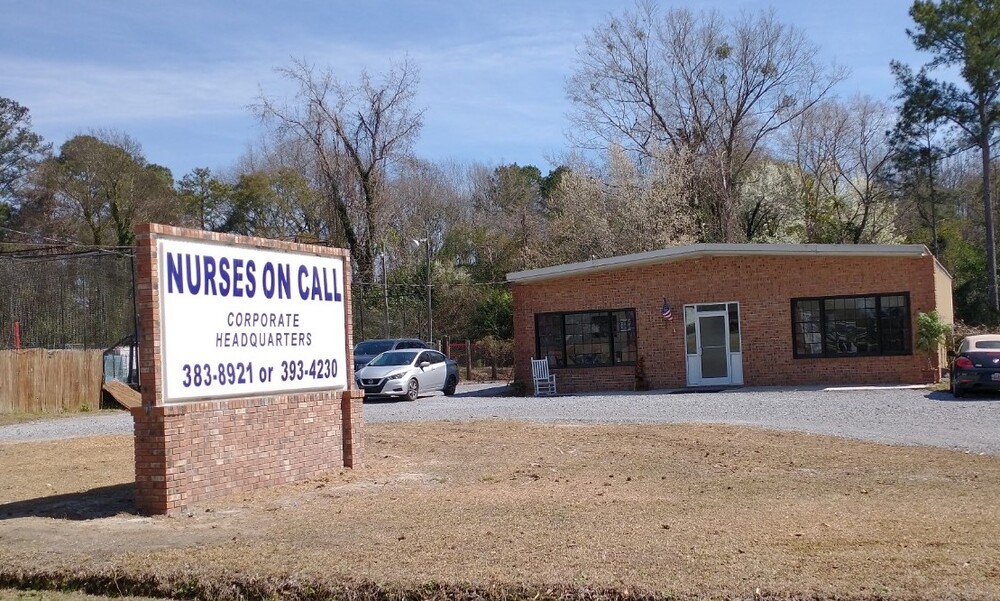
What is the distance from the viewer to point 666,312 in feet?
86.7

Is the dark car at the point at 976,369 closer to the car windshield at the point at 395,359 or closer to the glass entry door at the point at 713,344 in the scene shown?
the glass entry door at the point at 713,344

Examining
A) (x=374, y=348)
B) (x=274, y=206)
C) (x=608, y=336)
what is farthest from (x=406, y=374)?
(x=274, y=206)

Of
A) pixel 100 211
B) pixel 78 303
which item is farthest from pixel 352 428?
pixel 100 211

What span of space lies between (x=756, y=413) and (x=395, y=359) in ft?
37.0

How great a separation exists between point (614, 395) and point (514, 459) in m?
12.5

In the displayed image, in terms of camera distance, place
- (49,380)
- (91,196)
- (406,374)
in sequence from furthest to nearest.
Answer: (91,196) → (49,380) → (406,374)

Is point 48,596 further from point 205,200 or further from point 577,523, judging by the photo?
point 205,200

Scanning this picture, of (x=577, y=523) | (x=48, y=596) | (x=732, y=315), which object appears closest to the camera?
(x=48, y=596)

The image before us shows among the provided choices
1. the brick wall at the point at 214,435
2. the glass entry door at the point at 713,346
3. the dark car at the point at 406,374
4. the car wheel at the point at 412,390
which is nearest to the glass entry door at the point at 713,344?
the glass entry door at the point at 713,346

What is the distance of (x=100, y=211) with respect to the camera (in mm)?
47344

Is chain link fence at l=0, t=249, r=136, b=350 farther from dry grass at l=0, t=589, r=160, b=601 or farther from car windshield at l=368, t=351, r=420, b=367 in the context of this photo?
→ dry grass at l=0, t=589, r=160, b=601

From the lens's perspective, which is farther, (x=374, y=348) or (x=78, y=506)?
(x=374, y=348)

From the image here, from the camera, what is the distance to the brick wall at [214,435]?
9773mm

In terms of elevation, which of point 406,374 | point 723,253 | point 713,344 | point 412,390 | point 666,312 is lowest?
point 412,390
